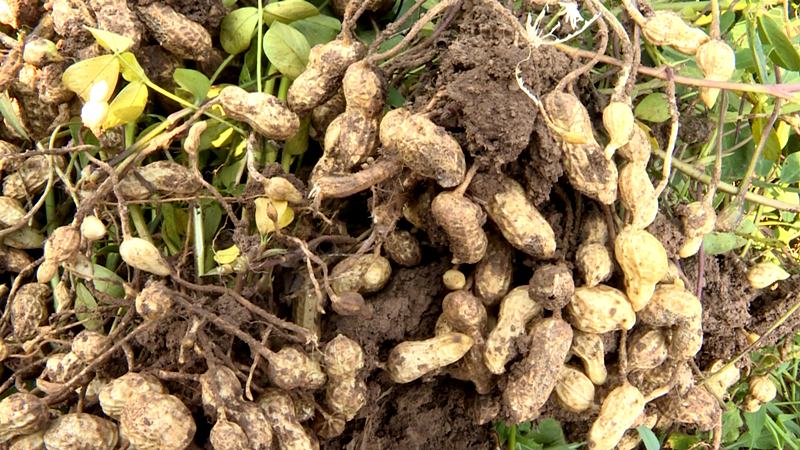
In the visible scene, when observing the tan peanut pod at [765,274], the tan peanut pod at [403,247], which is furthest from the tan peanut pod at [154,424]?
the tan peanut pod at [765,274]

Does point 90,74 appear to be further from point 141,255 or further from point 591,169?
point 591,169

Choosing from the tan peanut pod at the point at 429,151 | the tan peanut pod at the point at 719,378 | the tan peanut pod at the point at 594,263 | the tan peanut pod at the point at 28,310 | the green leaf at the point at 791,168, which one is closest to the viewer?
the tan peanut pod at the point at 429,151

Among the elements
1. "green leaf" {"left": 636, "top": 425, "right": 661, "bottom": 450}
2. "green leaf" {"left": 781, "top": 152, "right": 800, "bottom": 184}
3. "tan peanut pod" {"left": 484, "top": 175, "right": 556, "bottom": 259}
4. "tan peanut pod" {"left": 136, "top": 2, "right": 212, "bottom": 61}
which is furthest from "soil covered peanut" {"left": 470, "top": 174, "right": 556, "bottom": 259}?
"green leaf" {"left": 781, "top": 152, "right": 800, "bottom": 184}

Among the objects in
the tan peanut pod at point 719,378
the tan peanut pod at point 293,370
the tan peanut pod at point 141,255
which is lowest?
the tan peanut pod at point 719,378

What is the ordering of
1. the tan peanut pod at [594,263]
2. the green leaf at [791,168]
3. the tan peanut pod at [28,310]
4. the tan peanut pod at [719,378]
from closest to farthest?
the tan peanut pod at [594,263]
the tan peanut pod at [28,310]
the tan peanut pod at [719,378]
the green leaf at [791,168]

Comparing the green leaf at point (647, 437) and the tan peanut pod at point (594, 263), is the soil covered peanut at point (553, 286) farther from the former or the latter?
the green leaf at point (647, 437)

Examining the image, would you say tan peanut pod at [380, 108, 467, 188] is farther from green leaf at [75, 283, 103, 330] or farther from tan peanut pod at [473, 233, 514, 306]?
green leaf at [75, 283, 103, 330]

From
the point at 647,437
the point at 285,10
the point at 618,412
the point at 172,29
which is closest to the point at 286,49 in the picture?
the point at 285,10
